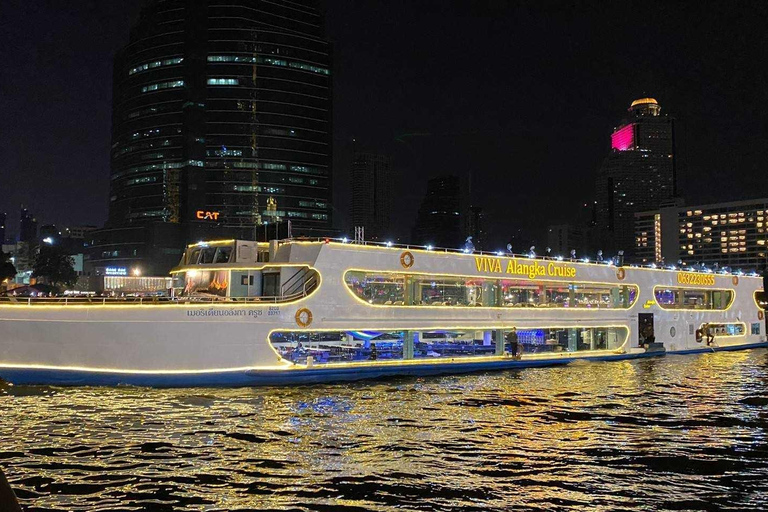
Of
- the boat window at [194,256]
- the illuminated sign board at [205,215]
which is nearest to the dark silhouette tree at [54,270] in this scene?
the illuminated sign board at [205,215]

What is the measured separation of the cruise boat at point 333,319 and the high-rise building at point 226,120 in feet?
351

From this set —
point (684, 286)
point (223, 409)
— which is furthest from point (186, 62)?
point (223, 409)

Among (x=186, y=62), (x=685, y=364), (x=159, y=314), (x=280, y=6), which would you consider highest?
(x=280, y=6)

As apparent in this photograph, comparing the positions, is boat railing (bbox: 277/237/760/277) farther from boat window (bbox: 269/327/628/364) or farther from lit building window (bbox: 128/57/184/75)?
lit building window (bbox: 128/57/184/75)

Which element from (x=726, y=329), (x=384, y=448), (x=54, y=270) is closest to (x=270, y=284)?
(x=384, y=448)

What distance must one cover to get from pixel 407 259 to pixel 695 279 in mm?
25216

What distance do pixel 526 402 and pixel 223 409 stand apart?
996 centimetres

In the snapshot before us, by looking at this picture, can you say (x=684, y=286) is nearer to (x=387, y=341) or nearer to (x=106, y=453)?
(x=387, y=341)

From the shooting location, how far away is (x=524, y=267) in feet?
113

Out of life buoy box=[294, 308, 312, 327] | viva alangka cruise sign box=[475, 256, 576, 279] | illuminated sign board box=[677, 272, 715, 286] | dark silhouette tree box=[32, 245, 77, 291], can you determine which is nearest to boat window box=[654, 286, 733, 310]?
illuminated sign board box=[677, 272, 715, 286]

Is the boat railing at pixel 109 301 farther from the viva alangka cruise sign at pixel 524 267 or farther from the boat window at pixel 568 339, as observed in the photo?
the boat window at pixel 568 339

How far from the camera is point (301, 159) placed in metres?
147

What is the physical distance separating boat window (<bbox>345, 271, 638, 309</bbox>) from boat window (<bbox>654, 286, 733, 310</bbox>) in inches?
138

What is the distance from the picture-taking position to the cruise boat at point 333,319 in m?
23.5
